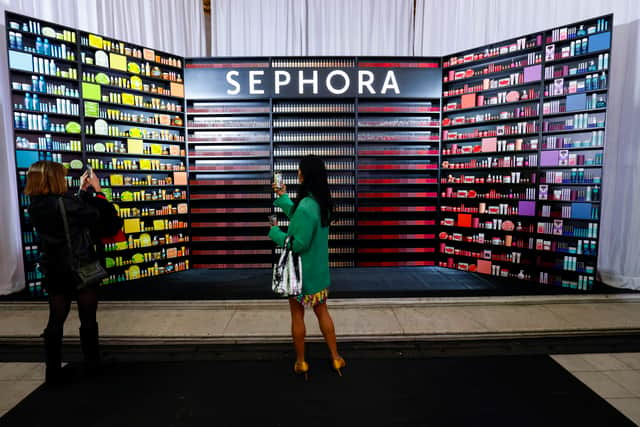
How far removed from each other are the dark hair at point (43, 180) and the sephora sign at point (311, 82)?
12.1 ft

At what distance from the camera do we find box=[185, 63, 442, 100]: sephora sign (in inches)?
215

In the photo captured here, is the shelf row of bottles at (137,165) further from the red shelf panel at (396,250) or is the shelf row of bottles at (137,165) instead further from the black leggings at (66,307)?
the red shelf panel at (396,250)

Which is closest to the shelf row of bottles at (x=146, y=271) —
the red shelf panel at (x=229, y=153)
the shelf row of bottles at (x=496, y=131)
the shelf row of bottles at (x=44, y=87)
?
the red shelf panel at (x=229, y=153)

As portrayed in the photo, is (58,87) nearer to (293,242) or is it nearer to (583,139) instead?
(293,242)

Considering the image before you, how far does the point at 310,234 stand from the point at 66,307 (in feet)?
5.76

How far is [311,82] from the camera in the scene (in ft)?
18.0

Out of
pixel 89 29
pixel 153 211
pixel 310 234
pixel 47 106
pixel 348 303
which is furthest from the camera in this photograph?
pixel 89 29

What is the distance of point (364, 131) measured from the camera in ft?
18.9

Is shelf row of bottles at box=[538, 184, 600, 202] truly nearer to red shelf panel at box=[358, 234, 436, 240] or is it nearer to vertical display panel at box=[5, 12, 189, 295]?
red shelf panel at box=[358, 234, 436, 240]

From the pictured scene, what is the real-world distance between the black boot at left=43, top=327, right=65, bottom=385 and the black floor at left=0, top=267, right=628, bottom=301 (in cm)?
164

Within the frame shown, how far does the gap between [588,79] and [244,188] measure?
5.19 m

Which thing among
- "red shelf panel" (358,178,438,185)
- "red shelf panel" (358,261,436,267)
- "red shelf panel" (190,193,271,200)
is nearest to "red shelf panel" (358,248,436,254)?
"red shelf panel" (358,261,436,267)

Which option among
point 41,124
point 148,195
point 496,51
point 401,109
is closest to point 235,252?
point 148,195

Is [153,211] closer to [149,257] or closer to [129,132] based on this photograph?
[149,257]
